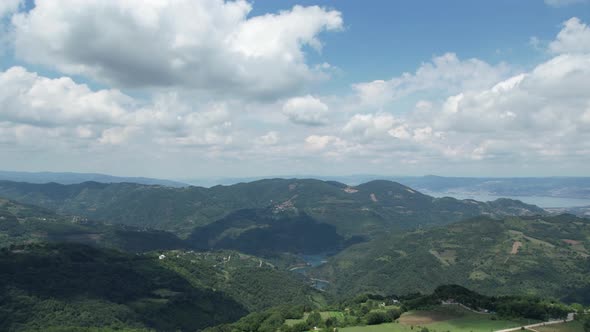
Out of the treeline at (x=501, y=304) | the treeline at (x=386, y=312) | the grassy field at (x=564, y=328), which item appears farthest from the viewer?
the treeline at (x=386, y=312)

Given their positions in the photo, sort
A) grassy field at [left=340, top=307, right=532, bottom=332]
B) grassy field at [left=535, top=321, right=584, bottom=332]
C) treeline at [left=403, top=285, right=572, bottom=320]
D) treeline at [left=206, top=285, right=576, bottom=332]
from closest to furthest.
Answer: grassy field at [left=535, top=321, right=584, bottom=332]
grassy field at [left=340, top=307, right=532, bottom=332]
treeline at [left=403, top=285, right=572, bottom=320]
treeline at [left=206, top=285, right=576, bottom=332]

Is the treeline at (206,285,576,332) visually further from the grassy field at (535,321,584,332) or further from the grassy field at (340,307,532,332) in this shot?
the grassy field at (340,307,532,332)

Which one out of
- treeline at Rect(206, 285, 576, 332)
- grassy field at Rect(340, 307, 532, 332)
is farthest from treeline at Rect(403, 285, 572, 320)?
grassy field at Rect(340, 307, 532, 332)

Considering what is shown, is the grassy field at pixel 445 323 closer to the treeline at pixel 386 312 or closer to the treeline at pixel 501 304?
the treeline at pixel 386 312

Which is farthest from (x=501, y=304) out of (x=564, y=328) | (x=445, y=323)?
(x=445, y=323)

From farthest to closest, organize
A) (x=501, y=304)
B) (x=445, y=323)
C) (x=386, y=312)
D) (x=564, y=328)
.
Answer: (x=386, y=312)
(x=501, y=304)
(x=445, y=323)
(x=564, y=328)

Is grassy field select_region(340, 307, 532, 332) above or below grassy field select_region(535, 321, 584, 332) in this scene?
below

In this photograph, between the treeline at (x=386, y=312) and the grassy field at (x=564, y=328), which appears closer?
the grassy field at (x=564, y=328)

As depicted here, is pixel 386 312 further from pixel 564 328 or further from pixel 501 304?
pixel 564 328

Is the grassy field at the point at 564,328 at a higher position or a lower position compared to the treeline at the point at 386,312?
higher

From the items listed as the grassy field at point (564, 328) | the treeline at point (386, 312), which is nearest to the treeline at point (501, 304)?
the treeline at point (386, 312)
